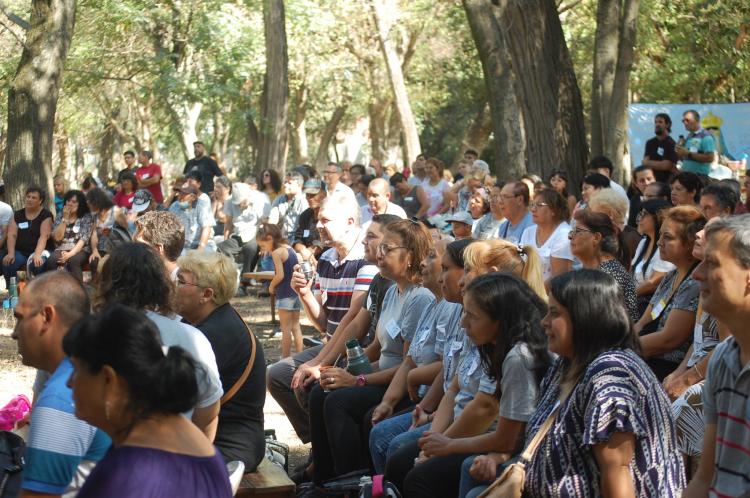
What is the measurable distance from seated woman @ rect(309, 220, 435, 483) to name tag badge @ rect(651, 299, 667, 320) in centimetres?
120

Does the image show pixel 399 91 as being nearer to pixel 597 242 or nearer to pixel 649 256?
pixel 649 256

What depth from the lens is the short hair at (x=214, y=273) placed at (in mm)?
5035

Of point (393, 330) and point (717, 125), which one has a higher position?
point (717, 125)

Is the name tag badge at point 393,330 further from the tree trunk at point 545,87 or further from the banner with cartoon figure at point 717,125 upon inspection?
the banner with cartoon figure at point 717,125

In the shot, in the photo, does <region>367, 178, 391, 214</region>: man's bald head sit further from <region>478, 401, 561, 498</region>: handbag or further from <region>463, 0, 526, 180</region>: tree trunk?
<region>478, 401, 561, 498</region>: handbag

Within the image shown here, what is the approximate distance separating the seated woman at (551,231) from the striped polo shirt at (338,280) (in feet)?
4.30

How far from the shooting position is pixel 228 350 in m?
4.87

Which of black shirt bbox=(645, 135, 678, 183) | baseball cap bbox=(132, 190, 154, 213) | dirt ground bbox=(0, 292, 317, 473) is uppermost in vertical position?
black shirt bbox=(645, 135, 678, 183)

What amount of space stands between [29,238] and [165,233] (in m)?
8.18

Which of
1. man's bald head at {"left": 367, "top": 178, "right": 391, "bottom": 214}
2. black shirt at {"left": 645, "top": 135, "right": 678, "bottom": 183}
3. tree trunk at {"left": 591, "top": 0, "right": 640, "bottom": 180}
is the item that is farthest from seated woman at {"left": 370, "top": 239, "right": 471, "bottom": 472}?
tree trunk at {"left": 591, "top": 0, "right": 640, "bottom": 180}

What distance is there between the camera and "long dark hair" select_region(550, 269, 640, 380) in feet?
12.3

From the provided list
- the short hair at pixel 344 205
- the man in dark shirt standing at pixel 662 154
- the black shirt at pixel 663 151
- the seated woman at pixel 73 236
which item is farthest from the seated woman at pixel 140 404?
the black shirt at pixel 663 151

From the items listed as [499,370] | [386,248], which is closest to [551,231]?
[386,248]

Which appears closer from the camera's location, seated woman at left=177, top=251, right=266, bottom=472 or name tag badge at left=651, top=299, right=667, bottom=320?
seated woman at left=177, top=251, right=266, bottom=472
